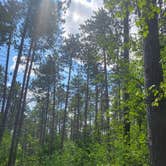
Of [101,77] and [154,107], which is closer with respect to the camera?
[154,107]

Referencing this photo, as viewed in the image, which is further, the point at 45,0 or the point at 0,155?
the point at 0,155

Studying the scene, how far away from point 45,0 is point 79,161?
959 centimetres

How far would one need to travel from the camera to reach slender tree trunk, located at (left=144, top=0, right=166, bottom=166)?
248 cm

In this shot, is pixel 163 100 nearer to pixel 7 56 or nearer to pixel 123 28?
pixel 123 28

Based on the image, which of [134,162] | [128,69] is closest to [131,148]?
[134,162]

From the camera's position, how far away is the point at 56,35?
17.2 metres

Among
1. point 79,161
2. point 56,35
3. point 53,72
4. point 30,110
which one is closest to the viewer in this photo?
point 79,161

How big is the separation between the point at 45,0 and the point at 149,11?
14.3 meters

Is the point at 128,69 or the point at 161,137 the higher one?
the point at 128,69

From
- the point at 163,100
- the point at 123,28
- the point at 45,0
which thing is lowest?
the point at 163,100

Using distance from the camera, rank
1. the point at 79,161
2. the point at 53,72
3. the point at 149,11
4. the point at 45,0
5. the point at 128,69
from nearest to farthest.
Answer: the point at 149,11 < the point at 128,69 < the point at 79,161 < the point at 45,0 < the point at 53,72

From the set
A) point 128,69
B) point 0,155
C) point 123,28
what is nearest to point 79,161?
point 0,155

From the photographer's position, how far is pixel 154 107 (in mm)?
2619

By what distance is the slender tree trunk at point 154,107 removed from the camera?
2.48 metres
